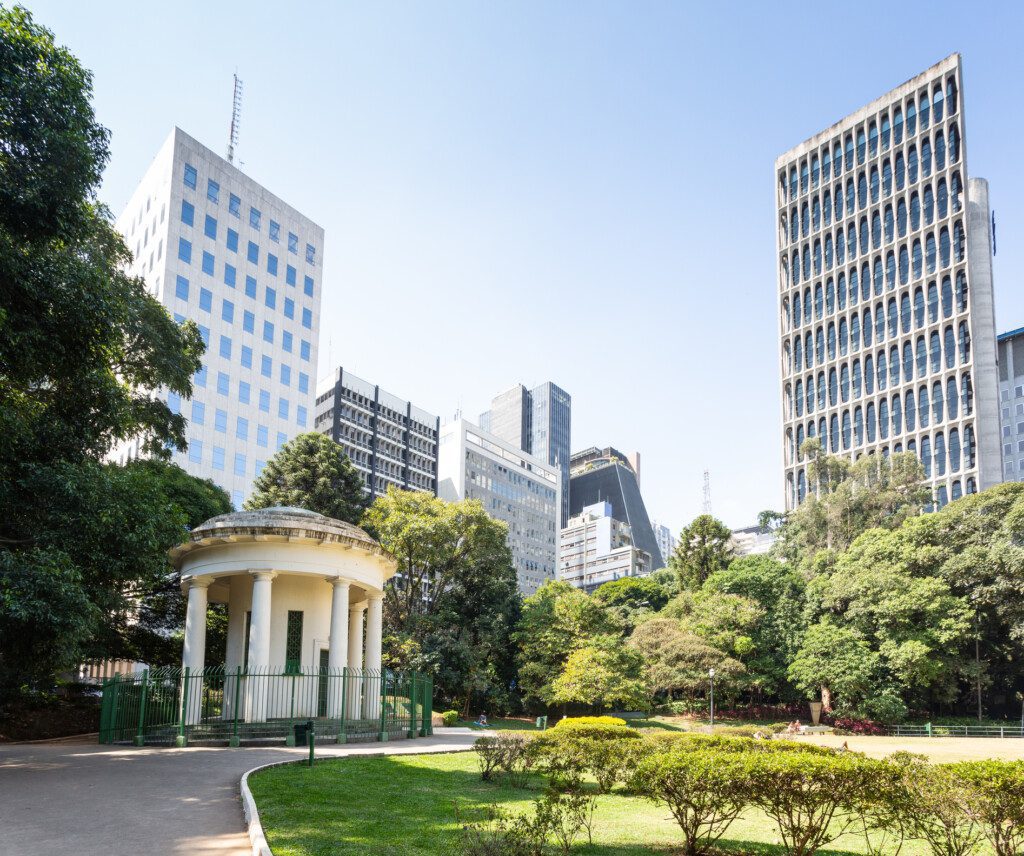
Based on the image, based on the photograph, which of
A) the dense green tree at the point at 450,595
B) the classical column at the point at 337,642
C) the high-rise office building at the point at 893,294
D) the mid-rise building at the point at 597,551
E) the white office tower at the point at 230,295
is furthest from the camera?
the mid-rise building at the point at 597,551

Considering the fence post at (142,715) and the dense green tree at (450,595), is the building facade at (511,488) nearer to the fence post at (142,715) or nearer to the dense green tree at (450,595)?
the dense green tree at (450,595)

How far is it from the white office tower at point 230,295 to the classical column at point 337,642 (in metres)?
34.0

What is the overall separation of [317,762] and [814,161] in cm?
9807

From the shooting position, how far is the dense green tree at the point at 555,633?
41219 mm

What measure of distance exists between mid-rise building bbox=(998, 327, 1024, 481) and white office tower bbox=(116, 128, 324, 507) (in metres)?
89.2

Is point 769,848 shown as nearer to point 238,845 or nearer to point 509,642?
point 238,845

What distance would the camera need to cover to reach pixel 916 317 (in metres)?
83.7

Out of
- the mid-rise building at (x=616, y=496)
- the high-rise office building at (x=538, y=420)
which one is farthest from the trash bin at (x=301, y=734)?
the high-rise office building at (x=538, y=420)

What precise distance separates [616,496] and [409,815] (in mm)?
149328

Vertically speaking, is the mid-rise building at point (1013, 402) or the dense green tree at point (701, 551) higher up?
the mid-rise building at point (1013, 402)

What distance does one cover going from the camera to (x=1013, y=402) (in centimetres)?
10888

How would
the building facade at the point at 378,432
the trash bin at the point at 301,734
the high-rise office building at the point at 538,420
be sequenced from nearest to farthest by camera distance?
the trash bin at the point at 301,734, the building facade at the point at 378,432, the high-rise office building at the point at 538,420

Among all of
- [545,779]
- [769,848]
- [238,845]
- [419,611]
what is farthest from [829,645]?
[238,845]

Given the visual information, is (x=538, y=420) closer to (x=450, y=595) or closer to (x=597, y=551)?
(x=597, y=551)
